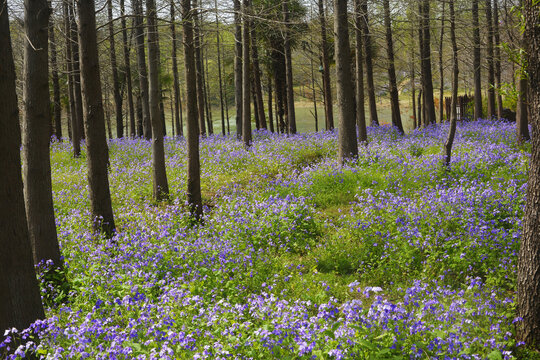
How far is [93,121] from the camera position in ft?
25.8

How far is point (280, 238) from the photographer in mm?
7734

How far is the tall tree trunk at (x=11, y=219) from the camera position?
14.7ft

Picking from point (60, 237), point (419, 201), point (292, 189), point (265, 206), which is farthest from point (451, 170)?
point (60, 237)

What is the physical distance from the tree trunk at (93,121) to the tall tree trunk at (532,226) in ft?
21.0

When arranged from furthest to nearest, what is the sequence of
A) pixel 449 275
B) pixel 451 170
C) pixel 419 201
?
pixel 451 170 < pixel 419 201 < pixel 449 275

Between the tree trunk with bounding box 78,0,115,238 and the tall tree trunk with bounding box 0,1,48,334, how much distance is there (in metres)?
2.99

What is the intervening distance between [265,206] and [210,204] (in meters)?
2.38

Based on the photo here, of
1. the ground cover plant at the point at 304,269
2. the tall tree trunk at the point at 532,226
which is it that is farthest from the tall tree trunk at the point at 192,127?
the tall tree trunk at the point at 532,226

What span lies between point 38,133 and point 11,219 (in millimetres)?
2302

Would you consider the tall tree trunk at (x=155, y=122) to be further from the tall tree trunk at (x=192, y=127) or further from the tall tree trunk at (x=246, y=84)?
the tall tree trunk at (x=246, y=84)

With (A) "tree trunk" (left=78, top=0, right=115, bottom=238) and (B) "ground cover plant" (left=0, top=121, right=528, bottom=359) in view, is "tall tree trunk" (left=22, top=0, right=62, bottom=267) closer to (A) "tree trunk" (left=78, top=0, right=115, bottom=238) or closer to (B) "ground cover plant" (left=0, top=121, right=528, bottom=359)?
(B) "ground cover plant" (left=0, top=121, right=528, bottom=359)

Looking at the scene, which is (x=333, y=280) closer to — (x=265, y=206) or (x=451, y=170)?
(x=265, y=206)

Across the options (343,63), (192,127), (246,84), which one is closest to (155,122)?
(192,127)

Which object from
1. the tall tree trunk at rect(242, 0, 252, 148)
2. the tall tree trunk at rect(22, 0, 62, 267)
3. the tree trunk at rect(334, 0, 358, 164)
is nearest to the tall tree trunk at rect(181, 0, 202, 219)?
the tall tree trunk at rect(22, 0, 62, 267)
